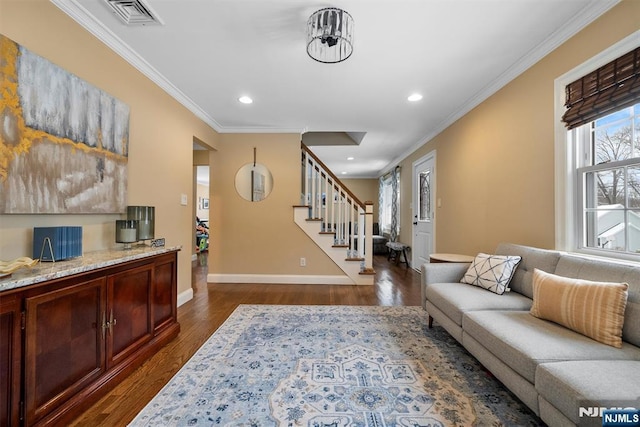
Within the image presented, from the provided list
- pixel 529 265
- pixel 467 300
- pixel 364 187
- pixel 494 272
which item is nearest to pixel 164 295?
pixel 467 300

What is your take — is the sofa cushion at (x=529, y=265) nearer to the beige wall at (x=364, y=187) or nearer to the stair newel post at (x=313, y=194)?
the stair newel post at (x=313, y=194)

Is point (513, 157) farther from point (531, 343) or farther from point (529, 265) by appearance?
point (531, 343)

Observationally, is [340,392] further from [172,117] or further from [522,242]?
→ [172,117]

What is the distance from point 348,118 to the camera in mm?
3686

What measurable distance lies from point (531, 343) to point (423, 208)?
12.4 ft

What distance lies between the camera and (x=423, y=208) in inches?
192

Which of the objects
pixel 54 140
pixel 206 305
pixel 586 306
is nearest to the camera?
pixel 586 306

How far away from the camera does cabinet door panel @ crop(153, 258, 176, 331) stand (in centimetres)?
A: 206

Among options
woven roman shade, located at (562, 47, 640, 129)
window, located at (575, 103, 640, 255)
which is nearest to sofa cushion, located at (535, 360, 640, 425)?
window, located at (575, 103, 640, 255)

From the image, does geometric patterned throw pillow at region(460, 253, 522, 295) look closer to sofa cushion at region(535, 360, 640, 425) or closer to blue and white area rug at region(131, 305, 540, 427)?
blue and white area rug at region(131, 305, 540, 427)

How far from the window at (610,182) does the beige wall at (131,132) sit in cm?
373

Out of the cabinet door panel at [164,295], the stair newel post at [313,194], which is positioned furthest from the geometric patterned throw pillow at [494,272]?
the cabinet door panel at [164,295]

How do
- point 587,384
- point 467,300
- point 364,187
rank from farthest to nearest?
point 364,187, point 467,300, point 587,384

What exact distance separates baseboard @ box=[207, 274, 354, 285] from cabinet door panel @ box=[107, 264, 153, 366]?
2.12 meters
